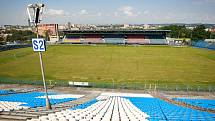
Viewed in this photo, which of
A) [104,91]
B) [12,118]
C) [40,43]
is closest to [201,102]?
[104,91]

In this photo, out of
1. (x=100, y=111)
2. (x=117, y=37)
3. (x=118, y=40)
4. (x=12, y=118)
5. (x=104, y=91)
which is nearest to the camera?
(x=12, y=118)

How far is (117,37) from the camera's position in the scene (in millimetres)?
130750

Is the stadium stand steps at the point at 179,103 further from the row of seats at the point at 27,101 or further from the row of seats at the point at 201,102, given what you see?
the row of seats at the point at 27,101

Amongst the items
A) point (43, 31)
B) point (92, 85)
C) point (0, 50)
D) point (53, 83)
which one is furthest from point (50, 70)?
point (43, 31)

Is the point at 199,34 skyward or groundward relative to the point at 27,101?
skyward

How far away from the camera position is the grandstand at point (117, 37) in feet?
411

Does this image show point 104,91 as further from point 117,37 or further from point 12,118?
point 117,37

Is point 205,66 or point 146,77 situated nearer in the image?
point 146,77

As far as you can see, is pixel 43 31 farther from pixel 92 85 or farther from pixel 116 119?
pixel 116 119

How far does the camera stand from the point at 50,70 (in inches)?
1977

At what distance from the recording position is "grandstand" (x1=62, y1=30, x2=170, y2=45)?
125m

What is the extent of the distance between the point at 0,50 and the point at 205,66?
73.2 m

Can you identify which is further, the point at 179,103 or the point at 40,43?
the point at 179,103

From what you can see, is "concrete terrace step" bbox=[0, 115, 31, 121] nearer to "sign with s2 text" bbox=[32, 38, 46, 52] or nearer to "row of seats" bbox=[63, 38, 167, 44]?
"sign with s2 text" bbox=[32, 38, 46, 52]
